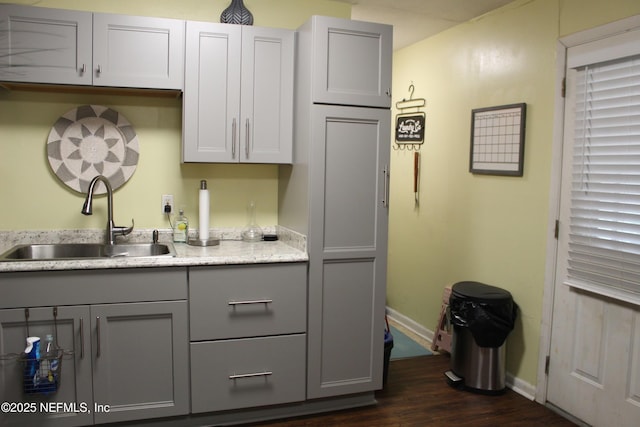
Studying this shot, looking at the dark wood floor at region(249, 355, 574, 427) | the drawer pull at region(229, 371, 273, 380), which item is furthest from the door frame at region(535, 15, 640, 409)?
the drawer pull at region(229, 371, 273, 380)

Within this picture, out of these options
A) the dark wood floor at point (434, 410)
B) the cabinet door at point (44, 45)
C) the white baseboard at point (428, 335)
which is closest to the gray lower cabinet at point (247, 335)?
the dark wood floor at point (434, 410)

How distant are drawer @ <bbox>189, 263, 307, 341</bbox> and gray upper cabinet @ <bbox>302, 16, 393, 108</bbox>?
38.0 inches

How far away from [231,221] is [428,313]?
6.17 feet

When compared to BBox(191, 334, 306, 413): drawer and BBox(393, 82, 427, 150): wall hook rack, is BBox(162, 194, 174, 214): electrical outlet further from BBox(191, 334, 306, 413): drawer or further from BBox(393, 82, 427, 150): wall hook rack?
BBox(393, 82, 427, 150): wall hook rack

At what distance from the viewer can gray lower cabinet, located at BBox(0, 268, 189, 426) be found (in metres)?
2.36

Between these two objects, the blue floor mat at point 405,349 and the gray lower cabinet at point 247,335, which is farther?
the blue floor mat at point 405,349

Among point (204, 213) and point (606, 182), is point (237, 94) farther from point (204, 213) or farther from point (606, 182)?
point (606, 182)

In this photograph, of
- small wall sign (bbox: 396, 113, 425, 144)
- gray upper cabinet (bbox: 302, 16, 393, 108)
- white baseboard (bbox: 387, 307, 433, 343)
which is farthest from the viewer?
small wall sign (bbox: 396, 113, 425, 144)

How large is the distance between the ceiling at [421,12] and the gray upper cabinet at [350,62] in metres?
0.62

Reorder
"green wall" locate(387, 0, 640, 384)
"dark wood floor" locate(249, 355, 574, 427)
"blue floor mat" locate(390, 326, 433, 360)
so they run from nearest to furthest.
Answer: "dark wood floor" locate(249, 355, 574, 427) < "green wall" locate(387, 0, 640, 384) < "blue floor mat" locate(390, 326, 433, 360)

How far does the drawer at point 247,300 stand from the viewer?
8.48 feet

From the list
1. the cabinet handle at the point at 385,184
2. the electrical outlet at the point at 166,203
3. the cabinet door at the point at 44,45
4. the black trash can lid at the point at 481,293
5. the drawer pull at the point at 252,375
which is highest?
the cabinet door at the point at 44,45

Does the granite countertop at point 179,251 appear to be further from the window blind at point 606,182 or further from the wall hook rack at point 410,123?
the wall hook rack at point 410,123

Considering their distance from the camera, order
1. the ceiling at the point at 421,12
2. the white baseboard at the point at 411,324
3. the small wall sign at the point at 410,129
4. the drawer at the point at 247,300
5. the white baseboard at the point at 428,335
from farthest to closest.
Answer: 1. the small wall sign at the point at 410,129
2. the white baseboard at the point at 411,324
3. the ceiling at the point at 421,12
4. the white baseboard at the point at 428,335
5. the drawer at the point at 247,300
